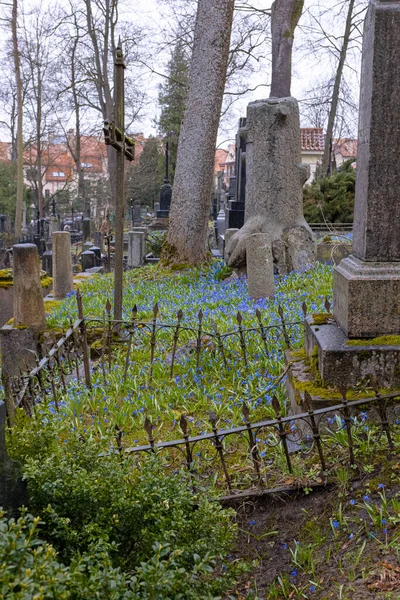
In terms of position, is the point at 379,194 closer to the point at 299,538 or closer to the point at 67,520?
the point at 299,538

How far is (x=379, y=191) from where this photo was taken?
412 cm

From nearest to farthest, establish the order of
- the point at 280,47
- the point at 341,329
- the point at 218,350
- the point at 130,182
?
the point at 341,329
the point at 218,350
the point at 280,47
the point at 130,182

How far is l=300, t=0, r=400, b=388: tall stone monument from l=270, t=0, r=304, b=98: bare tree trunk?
12.8 m

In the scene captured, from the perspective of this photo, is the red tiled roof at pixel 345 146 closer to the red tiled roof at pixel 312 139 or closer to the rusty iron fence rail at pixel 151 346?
the red tiled roof at pixel 312 139

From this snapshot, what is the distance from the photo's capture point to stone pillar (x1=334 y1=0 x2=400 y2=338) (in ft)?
13.2

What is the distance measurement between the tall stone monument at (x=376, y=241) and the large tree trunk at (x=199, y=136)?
8.36m

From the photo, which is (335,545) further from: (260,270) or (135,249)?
(135,249)

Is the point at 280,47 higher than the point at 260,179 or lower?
higher

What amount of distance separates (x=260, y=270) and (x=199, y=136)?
4.75m

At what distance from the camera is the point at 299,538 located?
312cm

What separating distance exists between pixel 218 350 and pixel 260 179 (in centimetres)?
596

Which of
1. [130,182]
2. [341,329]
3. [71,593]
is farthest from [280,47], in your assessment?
[130,182]

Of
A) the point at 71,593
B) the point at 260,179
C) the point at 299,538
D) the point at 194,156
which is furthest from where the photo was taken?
the point at 194,156

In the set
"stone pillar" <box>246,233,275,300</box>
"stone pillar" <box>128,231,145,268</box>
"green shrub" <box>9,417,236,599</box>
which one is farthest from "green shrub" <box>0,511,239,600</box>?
"stone pillar" <box>128,231,145,268</box>
